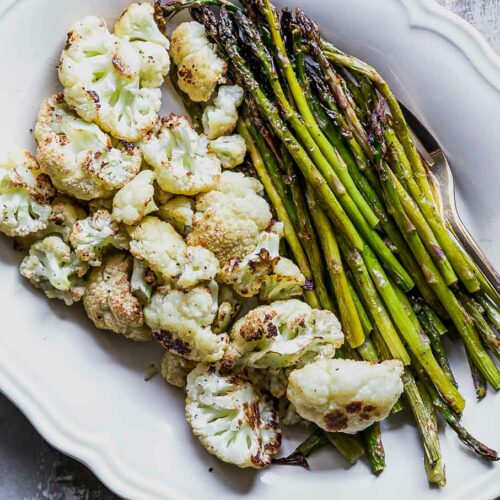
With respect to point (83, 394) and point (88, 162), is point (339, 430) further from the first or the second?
point (88, 162)

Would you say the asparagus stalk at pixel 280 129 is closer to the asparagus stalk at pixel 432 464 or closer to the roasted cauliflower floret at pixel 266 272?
the roasted cauliflower floret at pixel 266 272

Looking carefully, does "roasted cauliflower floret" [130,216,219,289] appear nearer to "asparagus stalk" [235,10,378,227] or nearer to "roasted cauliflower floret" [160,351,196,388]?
"roasted cauliflower floret" [160,351,196,388]

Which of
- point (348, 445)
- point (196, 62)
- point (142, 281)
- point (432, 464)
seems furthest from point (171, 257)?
point (432, 464)

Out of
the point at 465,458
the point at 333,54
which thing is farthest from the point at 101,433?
the point at 333,54

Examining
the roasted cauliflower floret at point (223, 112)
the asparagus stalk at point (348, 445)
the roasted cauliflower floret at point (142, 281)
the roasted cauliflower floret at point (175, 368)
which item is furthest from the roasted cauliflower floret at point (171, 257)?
the asparagus stalk at point (348, 445)

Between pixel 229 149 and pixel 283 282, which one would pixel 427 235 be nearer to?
pixel 283 282

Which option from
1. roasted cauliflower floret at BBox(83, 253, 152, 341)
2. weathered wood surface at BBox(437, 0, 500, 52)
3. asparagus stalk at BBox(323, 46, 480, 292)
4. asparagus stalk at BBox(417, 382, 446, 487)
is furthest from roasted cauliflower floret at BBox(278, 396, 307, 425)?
weathered wood surface at BBox(437, 0, 500, 52)
